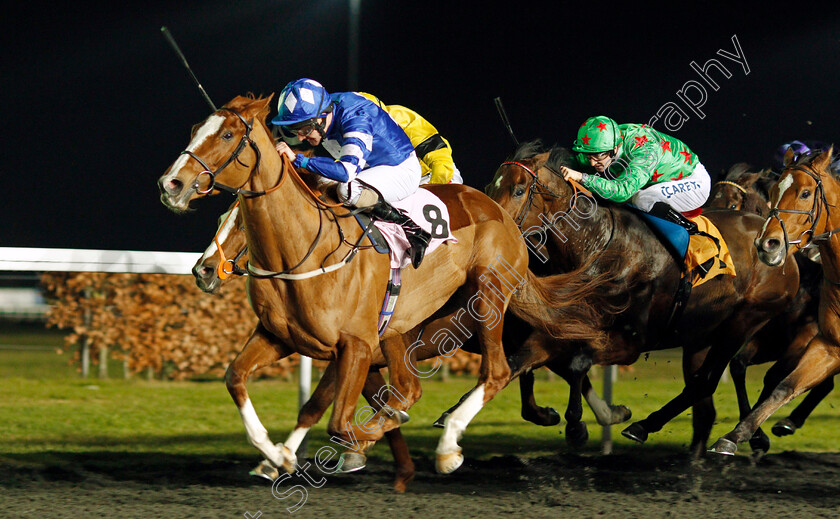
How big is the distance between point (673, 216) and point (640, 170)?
0.99 feet

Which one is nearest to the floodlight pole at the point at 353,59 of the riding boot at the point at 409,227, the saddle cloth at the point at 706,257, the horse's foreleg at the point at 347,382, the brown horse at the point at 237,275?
the saddle cloth at the point at 706,257

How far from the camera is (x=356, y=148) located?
2.79 metres

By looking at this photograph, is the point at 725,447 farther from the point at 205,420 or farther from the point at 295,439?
the point at 205,420

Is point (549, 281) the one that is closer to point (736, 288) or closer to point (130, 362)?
point (736, 288)

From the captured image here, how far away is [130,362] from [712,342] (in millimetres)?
3339

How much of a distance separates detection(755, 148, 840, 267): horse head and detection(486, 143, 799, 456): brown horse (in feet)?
2.40

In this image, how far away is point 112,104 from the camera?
27.7 feet

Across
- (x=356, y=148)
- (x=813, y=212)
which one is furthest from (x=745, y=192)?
(x=356, y=148)

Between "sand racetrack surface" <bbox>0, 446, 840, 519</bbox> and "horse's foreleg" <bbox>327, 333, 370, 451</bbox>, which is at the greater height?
"horse's foreleg" <bbox>327, 333, 370, 451</bbox>

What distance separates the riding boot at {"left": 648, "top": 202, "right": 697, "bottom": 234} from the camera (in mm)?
3993

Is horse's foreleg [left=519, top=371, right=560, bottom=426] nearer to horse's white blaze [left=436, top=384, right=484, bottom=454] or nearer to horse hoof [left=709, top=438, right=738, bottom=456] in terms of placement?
horse's white blaze [left=436, top=384, right=484, bottom=454]

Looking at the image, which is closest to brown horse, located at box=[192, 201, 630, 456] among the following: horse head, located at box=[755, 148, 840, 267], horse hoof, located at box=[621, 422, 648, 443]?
horse hoof, located at box=[621, 422, 648, 443]

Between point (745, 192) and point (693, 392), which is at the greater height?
point (745, 192)

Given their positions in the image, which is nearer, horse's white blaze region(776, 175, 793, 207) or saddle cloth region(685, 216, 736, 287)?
horse's white blaze region(776, 175, 793, 207)
